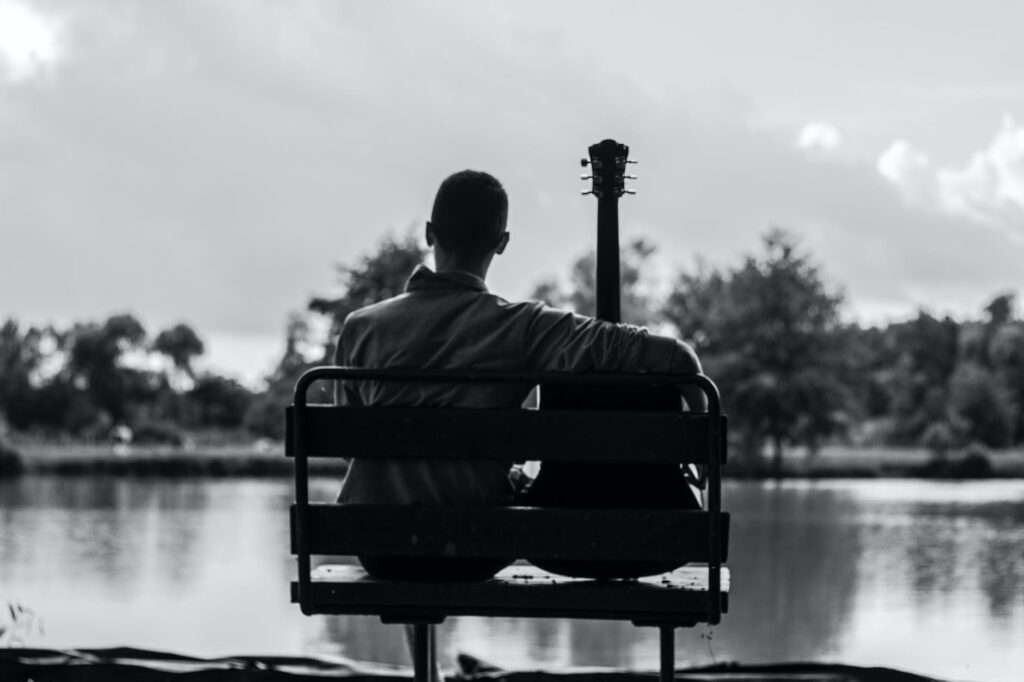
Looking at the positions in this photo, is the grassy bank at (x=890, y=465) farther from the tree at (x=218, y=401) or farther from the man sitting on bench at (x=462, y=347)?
the man sitting on bench at (x=462, y=347)

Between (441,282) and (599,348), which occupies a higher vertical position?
(441,282)

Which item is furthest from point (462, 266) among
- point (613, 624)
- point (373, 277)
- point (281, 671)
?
point (373, 277)

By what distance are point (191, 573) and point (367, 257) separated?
25.0 metres

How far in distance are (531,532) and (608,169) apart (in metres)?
0.73

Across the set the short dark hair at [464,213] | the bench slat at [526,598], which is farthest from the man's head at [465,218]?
the bench slat at [526,598]

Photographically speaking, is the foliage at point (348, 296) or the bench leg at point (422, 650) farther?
the foliage at point (348, 296)

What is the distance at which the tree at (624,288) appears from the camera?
141 ft

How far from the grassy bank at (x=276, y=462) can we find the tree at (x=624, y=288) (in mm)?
5154

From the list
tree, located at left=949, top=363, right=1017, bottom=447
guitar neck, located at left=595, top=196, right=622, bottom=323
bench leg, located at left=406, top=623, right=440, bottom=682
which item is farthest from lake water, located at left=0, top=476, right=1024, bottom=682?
tree, located at left=949, top=363, right=1017, bottom=447

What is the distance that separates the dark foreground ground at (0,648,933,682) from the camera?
381cm

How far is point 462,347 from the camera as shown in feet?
8.50

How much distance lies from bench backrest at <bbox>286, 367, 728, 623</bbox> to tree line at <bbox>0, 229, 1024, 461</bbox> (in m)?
37.5

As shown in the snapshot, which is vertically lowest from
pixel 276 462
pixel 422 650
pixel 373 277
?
pixel 276 462

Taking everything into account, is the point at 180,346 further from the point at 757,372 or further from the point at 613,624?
the point at 613,624
